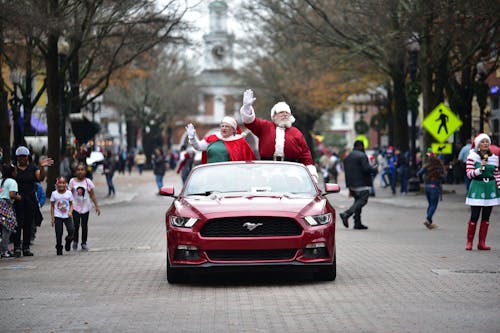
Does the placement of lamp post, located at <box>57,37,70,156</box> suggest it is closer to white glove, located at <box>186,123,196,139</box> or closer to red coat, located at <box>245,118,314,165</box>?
white glove, located at <box>186,123,196,139</box>

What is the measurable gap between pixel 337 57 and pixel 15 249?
2878 cm

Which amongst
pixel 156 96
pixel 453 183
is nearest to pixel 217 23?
pixel 156 96

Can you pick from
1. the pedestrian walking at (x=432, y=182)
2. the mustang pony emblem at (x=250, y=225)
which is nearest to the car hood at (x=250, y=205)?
the mustang pony emblem at (x=250, y=225)

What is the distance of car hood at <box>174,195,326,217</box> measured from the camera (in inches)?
505

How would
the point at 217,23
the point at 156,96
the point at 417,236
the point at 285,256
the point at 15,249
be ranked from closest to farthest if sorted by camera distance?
the point at 285,256 < the point at 15,249 < the point at 417,236 < the point at 156,96 < the point at 217,23

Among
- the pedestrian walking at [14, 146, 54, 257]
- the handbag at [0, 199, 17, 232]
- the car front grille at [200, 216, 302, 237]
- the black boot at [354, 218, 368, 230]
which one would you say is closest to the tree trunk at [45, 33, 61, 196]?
the black boot at [354, 218, 368, 230]

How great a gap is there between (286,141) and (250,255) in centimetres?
329

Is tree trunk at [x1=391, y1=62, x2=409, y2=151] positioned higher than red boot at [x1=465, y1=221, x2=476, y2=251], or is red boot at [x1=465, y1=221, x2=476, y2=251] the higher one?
tree trunk at [x1=391, y1=62, x2=409, y2=151]

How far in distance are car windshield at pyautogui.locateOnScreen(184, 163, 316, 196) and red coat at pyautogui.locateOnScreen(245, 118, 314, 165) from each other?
1356mm

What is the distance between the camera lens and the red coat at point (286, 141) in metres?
15.7

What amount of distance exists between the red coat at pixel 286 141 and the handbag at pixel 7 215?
4.10m

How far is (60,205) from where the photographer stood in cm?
1825

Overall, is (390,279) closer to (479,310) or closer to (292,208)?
(292,208)

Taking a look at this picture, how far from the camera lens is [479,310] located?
10.7 metres
